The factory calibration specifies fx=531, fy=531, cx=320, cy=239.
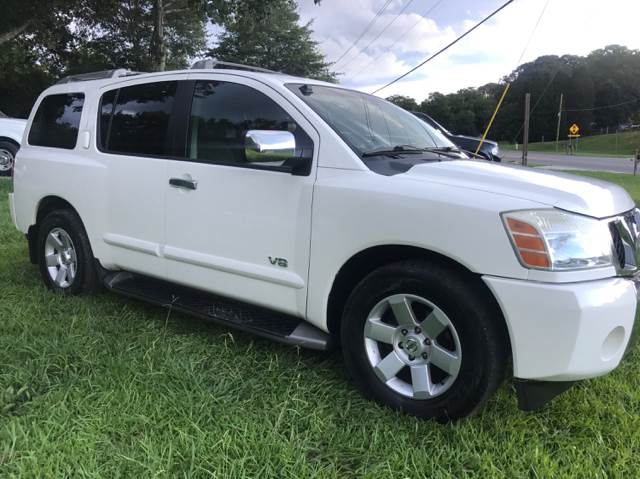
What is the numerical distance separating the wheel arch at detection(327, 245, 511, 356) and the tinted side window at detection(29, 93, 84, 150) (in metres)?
2.59

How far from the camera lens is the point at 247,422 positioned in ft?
7.86

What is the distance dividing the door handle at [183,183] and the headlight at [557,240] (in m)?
1.85

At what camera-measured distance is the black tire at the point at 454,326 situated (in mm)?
2248

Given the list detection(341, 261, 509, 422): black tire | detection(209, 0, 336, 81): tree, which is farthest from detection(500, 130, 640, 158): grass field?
detection(341, 261, 509, 422): black tire

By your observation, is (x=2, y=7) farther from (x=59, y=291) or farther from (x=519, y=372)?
(x=519, y=372)

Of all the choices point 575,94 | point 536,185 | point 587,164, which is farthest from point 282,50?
point 575,94

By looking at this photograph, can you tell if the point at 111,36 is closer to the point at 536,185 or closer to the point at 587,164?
the point at 587,164

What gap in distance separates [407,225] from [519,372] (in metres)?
0.78

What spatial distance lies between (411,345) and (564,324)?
0.69 metres

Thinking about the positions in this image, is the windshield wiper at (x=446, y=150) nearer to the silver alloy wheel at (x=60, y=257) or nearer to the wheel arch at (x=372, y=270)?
the wheel arch at (x=372, y=270)

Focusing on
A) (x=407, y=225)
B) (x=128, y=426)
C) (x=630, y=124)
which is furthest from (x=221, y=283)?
(x=630, y=124)

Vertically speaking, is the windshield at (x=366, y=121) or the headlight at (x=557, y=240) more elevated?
the windshield at (x=366, y=121)

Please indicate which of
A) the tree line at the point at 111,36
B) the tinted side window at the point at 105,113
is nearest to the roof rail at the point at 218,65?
the tinted side window at the point at 105,113

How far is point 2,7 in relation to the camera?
54.3 ft
